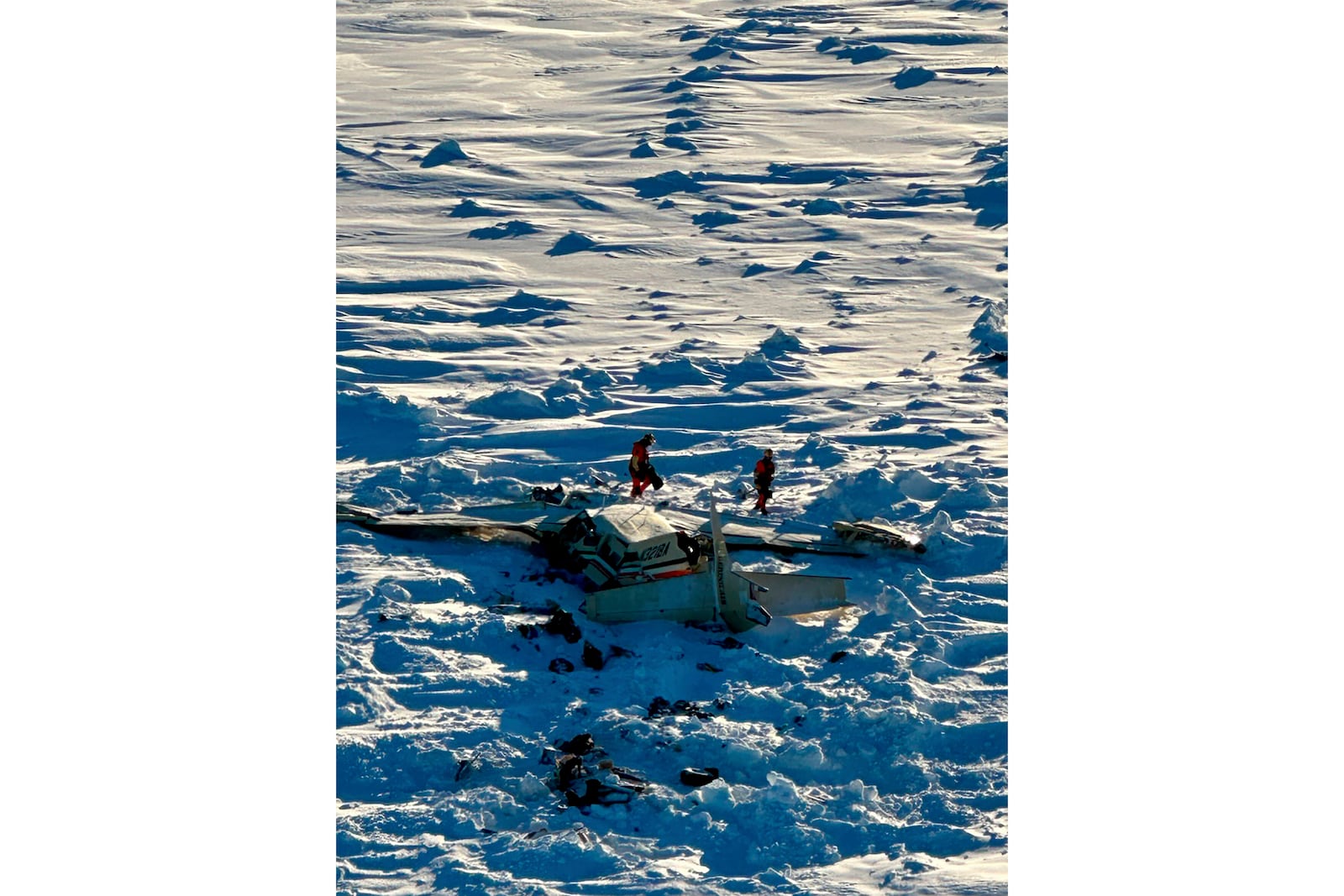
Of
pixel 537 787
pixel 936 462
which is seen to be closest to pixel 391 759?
pixel 537 787

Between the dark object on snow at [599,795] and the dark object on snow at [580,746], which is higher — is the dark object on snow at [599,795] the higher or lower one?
the lower one

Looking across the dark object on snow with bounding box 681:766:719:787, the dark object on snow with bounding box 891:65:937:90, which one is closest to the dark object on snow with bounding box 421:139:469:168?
the dark object on snow with bounding box 891:65:937:90

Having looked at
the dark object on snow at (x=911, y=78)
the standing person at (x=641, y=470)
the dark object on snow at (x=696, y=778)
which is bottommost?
the dark object on snow at (x=696, y=778)

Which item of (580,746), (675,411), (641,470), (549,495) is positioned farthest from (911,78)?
(580,746)

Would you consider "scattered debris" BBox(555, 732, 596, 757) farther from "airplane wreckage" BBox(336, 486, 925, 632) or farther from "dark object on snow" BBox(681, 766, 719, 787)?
"airplane wreckage" BBox(336, 486, 925, 632)

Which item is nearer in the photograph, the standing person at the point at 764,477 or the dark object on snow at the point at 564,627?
the dark object on snow at the point at 564,627

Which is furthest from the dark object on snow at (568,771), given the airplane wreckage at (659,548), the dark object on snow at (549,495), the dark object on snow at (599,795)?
the dark object on snow at (549,495)

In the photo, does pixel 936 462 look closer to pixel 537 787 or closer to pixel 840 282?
pixel 840 282

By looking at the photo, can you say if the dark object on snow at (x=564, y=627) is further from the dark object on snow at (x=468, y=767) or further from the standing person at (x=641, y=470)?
the standing person at (x=641, y=470)
